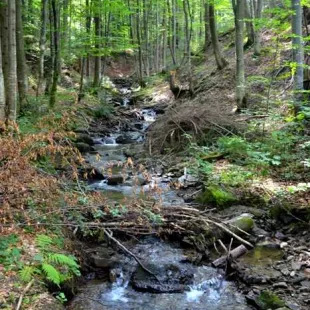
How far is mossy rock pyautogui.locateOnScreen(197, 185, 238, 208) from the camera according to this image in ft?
25.6

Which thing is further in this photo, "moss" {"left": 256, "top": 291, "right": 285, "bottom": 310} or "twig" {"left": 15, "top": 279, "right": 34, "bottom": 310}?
"moss" {"left": 256, "top": 291, "right": 285, "bottom": 310}

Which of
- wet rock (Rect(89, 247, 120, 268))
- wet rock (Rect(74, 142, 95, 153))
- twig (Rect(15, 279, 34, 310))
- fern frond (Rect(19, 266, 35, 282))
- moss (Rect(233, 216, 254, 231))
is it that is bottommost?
wet rock (Rect(89, 247, 120, 268))

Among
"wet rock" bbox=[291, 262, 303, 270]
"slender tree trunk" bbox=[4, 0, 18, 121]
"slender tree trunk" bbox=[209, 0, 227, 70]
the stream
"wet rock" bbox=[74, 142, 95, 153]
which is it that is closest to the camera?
Answer: the stream

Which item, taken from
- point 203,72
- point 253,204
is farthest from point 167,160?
point 203,72

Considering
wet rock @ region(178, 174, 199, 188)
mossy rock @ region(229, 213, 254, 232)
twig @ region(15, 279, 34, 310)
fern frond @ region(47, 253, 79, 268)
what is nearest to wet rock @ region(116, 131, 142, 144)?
wet rock @ region(178, 174, 199, 188)

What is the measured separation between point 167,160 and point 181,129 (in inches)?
44.9

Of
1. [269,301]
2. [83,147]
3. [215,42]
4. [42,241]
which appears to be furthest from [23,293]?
[215,42]

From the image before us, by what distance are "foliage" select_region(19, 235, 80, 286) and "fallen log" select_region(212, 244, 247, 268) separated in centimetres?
225

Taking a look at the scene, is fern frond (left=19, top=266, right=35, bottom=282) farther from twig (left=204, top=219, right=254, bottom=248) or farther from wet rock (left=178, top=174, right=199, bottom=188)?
wet rock (left=178, top=174, right=199, bottom=188)

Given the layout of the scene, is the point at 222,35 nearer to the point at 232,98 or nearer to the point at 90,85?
the point at 90,85

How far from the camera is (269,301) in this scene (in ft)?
16.2

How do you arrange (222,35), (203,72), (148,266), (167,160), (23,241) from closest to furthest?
(23,241)
(148,266)
(167,160)
(203,72)
(222,35)

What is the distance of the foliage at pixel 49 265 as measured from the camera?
4.49 metres

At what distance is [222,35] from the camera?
25672 millimetres
